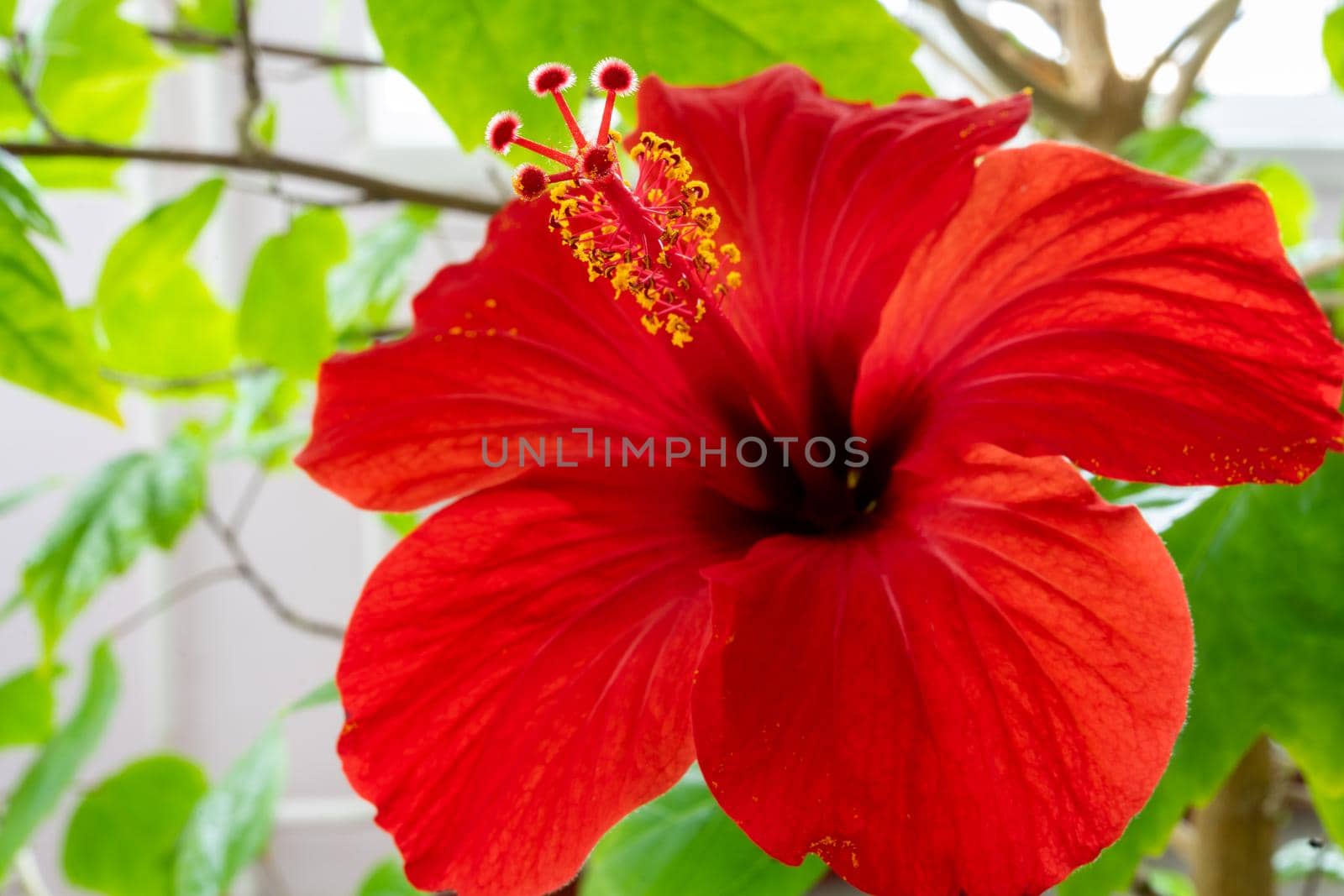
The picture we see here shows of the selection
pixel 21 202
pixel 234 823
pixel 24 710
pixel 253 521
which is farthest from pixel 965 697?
pixel 253 521

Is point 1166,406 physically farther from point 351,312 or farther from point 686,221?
point 351,312

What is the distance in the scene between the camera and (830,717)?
0.20 metres

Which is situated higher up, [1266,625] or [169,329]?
[1266,625]

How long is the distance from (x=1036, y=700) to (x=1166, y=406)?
0.07 metres

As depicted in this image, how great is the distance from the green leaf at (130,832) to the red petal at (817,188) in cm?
86

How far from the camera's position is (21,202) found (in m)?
0.31

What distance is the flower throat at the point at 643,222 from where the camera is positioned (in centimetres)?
27

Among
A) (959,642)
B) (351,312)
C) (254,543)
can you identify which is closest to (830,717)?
(959,642)

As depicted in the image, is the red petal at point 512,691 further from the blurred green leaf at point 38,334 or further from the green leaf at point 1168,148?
the green leaf at point 1168,148

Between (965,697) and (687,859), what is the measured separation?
15 centimetres

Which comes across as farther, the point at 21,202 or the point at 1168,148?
the point at 1168,148

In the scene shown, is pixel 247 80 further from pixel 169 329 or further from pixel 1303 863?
pixel 1303 863

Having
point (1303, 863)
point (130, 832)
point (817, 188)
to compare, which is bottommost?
point (130, 832)

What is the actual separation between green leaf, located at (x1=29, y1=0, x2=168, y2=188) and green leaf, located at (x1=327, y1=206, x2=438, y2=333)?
0.55 feet
